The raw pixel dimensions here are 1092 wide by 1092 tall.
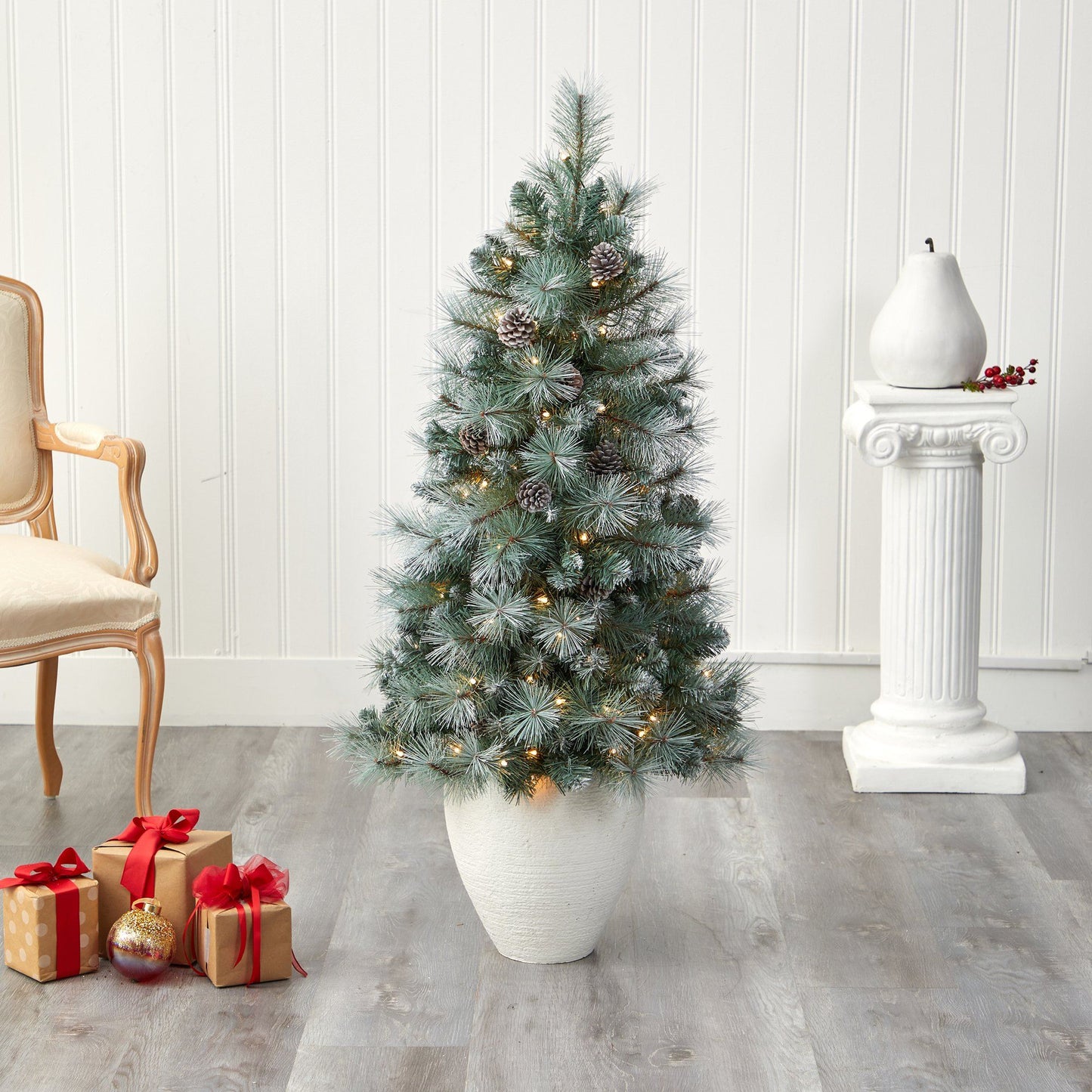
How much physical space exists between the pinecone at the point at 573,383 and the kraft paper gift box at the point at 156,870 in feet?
2.97

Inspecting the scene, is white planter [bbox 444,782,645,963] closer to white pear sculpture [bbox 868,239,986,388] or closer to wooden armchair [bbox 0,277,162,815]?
wooden armchair [bbox 0,277,162,815]

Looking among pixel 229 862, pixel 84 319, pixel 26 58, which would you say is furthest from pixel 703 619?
pixel 26 58

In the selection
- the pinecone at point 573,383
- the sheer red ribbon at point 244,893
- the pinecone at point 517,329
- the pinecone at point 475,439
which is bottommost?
the sheer red ribbon at point 244,893

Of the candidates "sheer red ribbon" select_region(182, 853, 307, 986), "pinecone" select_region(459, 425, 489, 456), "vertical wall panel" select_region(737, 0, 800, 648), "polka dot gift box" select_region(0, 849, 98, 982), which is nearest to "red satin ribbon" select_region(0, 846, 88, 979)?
"polka dot gift box" select_region(0, 849, 98, 982)

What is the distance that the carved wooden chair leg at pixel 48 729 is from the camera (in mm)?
2834

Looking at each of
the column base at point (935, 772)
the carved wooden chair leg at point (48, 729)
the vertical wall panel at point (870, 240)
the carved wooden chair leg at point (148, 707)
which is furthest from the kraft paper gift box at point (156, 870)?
the vertical wall panel at point (870, 240)

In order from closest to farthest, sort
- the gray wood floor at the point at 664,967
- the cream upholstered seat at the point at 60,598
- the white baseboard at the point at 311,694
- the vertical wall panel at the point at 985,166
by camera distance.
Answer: the gray wood floor at the point at 664,967 < the cream upholstered seat at the point at 60,598 < the vertical wall panel at the point at 985,166 < the white baseboard at the point at 311,694

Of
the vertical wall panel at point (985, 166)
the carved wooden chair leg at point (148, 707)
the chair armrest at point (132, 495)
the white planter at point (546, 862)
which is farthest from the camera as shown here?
the vertical wall panel at point (985, 166)

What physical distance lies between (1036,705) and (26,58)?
2.86 metres

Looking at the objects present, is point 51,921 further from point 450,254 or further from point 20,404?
point 450,254

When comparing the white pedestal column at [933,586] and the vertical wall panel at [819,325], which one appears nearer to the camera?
the white pedestal column at [933,586]

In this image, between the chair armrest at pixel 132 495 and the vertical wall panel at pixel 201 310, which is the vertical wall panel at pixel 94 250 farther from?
the chair armrest at pixel 132 495

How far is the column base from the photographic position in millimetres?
2871

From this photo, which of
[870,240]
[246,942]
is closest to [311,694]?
[246,942]
